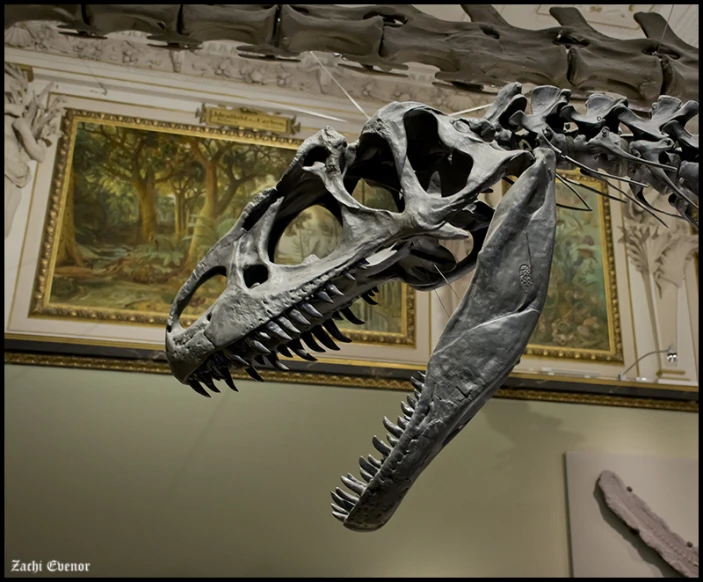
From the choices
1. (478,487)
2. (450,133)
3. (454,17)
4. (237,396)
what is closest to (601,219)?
(454,17)

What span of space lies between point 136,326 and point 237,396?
994mm

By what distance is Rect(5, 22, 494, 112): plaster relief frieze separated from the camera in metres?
5.72

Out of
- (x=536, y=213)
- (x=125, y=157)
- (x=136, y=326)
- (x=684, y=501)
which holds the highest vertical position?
(x=125, y=157)

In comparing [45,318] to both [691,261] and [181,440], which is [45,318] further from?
[691,261]

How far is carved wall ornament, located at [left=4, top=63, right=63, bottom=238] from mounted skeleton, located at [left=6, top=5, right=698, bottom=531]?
162 inches

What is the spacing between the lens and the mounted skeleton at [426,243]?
1645 mm

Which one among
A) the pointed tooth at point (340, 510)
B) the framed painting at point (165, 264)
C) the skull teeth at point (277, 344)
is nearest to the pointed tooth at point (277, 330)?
the skull teeth at point (277, 344)

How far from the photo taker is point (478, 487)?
4.96 meters

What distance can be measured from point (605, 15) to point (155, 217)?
4512 mm

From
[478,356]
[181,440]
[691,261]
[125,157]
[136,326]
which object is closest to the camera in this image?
[478,356]

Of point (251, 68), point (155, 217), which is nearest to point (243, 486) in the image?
point (155, 217)

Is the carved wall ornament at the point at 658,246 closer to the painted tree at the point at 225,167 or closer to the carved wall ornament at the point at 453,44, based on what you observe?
the carved wall ornament at the point at 453,44

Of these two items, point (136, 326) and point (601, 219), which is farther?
point (601, 219)

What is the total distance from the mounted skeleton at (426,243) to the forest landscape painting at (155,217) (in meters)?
3.27
